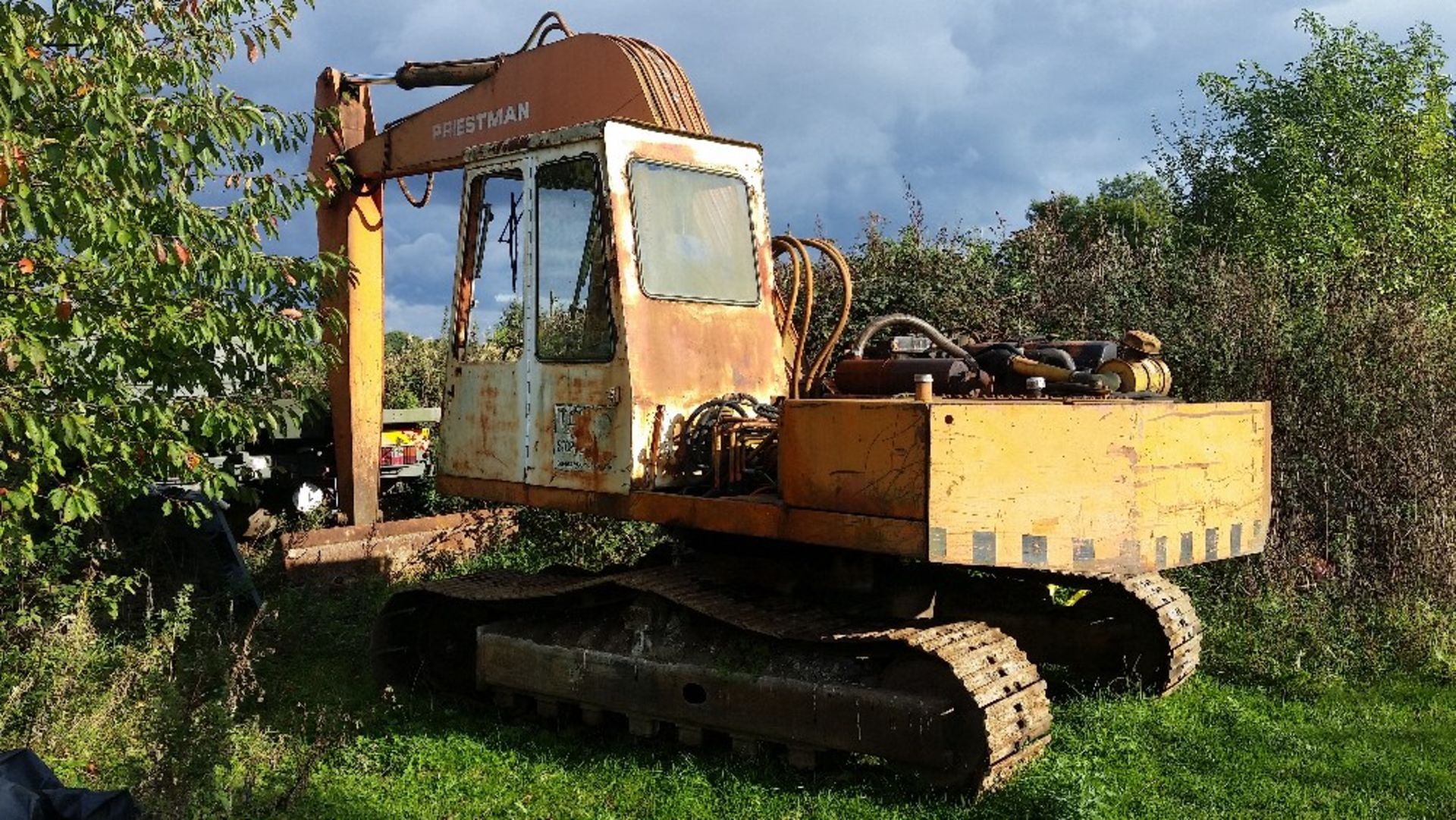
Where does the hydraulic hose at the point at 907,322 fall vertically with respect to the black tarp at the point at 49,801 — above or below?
above

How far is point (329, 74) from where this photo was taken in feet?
29.0

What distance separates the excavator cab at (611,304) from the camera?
5242mm

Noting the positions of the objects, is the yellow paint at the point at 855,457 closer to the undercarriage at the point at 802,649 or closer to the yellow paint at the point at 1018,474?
the yellow paint at the point at 1018,474

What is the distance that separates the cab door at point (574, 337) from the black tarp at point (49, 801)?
2268 millimetres

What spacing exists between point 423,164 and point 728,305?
11.3 feet

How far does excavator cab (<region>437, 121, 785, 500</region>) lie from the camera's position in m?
5.24

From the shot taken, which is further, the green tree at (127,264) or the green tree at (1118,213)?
the green tree at (1118,213)

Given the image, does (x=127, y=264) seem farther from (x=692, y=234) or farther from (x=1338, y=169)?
(x=1338, y=169)

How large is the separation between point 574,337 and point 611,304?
30 cm

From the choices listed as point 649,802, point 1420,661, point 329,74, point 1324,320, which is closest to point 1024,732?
point 649,802

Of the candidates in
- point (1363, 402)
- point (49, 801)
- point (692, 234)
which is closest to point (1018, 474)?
point (692, 234)

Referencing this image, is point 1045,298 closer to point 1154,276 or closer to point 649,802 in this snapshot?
point 1154,276

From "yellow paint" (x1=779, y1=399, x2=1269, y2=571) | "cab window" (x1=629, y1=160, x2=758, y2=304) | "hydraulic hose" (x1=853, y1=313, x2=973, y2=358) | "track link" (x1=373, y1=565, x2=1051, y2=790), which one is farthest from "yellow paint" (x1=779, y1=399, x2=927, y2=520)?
"cab window" (x1=629, y1=160, x2=758, y2=304)

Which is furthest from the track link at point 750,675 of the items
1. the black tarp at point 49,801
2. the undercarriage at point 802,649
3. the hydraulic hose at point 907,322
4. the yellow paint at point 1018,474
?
the black tarp at point 49,801
